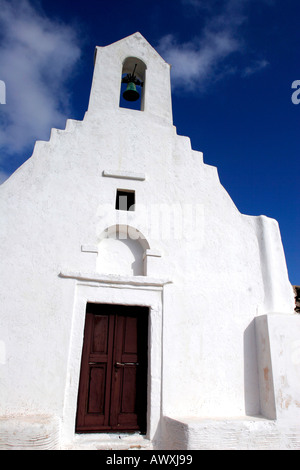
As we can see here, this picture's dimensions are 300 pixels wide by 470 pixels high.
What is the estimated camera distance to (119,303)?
212 inches

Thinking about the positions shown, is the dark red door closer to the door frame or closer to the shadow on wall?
the door frame

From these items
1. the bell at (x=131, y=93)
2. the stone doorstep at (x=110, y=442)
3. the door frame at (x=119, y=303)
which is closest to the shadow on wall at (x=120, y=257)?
the door frame at (x=119, y=303)

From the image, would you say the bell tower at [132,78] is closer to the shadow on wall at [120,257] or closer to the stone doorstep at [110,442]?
the shadow on wall at [120,257]

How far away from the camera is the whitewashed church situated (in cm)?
468

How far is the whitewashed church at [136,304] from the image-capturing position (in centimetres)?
468

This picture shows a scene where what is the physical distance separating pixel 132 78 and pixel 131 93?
1.89ft

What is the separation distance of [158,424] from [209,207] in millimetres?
3793

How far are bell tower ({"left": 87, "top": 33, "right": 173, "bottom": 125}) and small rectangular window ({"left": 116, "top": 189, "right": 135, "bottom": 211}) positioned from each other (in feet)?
5.81

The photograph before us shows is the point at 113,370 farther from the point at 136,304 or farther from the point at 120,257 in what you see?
the point at 120,257

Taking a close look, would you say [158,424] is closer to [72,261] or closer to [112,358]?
[112,358]

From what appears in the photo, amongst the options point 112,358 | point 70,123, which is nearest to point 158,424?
point 112,358

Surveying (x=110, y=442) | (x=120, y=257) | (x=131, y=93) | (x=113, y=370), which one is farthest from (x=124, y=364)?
(x=131, y=93)

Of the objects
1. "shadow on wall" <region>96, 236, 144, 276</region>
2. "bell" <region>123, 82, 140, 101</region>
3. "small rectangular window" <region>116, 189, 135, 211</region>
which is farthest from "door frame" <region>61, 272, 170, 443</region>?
"bell" <region>123, 82, 140, 101</region>
